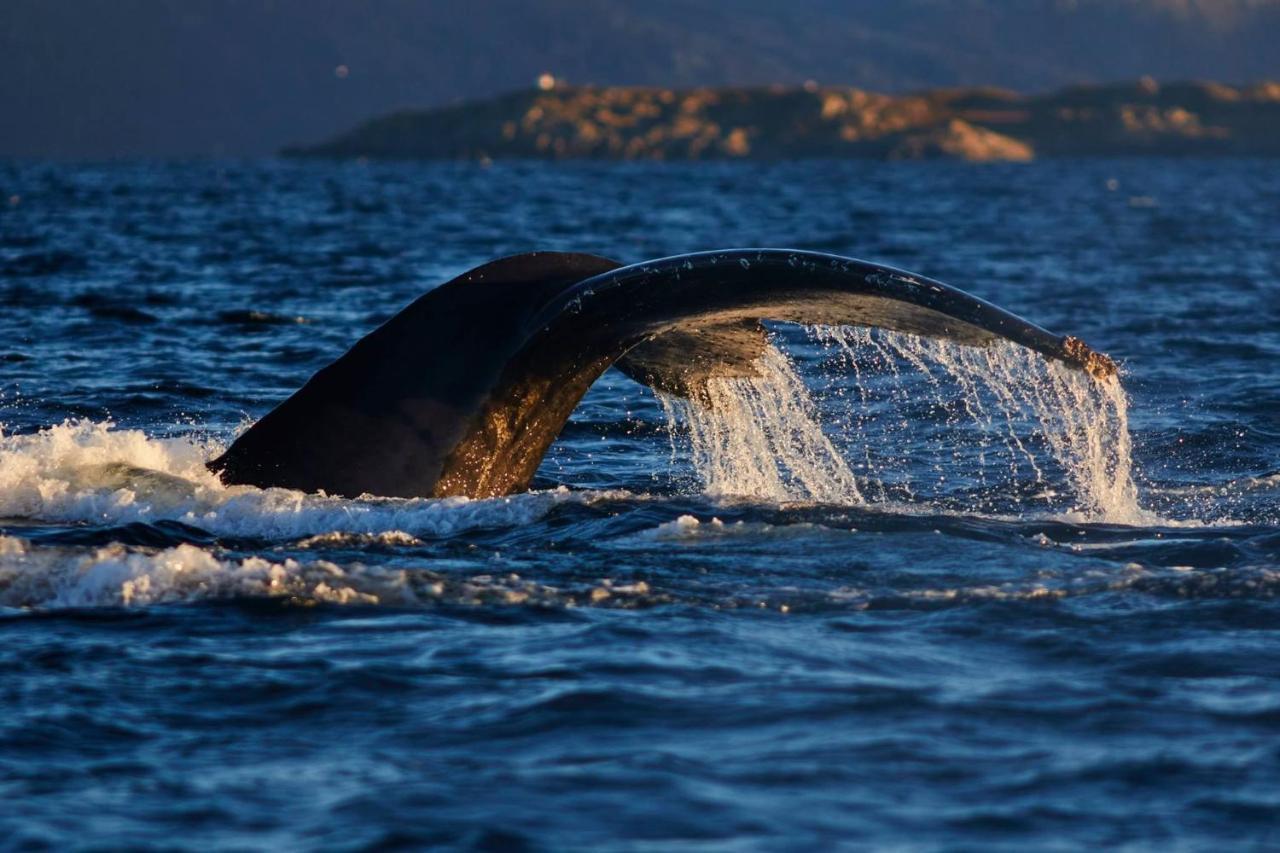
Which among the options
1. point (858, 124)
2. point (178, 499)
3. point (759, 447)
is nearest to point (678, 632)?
point (759, 447)

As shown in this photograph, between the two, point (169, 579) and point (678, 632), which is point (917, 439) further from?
point (169, 579)

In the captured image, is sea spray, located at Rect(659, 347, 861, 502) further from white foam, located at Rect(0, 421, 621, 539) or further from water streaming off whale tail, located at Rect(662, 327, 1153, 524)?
white foam, located at Rect(0, 421, 621, 539)

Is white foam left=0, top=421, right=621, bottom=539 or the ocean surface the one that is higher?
white foam left=0, top=421, right=621, bottom=539

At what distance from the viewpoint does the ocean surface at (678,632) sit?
520 centimetres

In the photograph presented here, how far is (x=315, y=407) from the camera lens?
785 centimetres

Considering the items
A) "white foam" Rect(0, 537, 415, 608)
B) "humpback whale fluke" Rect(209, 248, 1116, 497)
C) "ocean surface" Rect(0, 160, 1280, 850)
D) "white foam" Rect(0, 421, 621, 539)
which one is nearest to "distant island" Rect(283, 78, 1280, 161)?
"ocean surface" Rect(0, 160, 1280, 850)

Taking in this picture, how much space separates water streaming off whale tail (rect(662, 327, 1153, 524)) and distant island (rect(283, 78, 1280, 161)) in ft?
476

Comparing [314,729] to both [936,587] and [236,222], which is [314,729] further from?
[236,222]

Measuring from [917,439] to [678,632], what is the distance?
5430 mm

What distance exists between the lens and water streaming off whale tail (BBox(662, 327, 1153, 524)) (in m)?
8.39

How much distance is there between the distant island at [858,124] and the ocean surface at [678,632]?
486ft

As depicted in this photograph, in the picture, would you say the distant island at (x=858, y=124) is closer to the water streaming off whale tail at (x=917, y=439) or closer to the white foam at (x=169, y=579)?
the water streaming off whale tail at (x=917, y=439)

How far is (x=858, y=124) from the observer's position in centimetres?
16738

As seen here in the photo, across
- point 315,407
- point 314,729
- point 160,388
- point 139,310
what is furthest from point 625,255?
→ point 314,729
